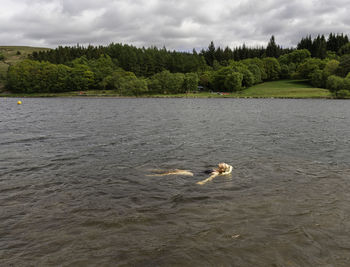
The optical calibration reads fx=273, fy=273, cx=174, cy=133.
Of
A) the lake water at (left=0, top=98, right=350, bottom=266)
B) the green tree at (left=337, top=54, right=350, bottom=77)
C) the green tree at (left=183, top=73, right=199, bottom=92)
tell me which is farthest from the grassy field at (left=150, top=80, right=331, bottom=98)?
the lake water at (left=0, top=98, right=350, bottom=266)

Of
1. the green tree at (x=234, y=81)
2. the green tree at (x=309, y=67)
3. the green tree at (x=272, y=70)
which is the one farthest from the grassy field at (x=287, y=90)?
the green tree at (x=272, y=70)

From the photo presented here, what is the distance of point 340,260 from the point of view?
7371 millimetres

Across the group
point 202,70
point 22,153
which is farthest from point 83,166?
point 202,70

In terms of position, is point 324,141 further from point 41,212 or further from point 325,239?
point 41,212

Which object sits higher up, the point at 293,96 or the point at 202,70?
the point at 202,70

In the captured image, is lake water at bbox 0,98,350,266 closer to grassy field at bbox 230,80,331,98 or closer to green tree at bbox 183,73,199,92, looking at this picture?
grassy field at bbox 230,80,331,98

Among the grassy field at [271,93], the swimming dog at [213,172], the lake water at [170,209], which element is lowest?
the lake water at [170,209]

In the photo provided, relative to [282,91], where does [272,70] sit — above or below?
above

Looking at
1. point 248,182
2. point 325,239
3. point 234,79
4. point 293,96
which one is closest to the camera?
point 325,239

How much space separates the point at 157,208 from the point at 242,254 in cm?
398

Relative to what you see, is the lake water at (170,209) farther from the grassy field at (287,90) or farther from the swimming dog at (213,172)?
the grassy field at (287,90)

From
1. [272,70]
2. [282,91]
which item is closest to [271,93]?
[282,91]

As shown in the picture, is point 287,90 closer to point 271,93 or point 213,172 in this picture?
point 271,93

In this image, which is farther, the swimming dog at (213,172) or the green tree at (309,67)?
the green tree at (309,67)
